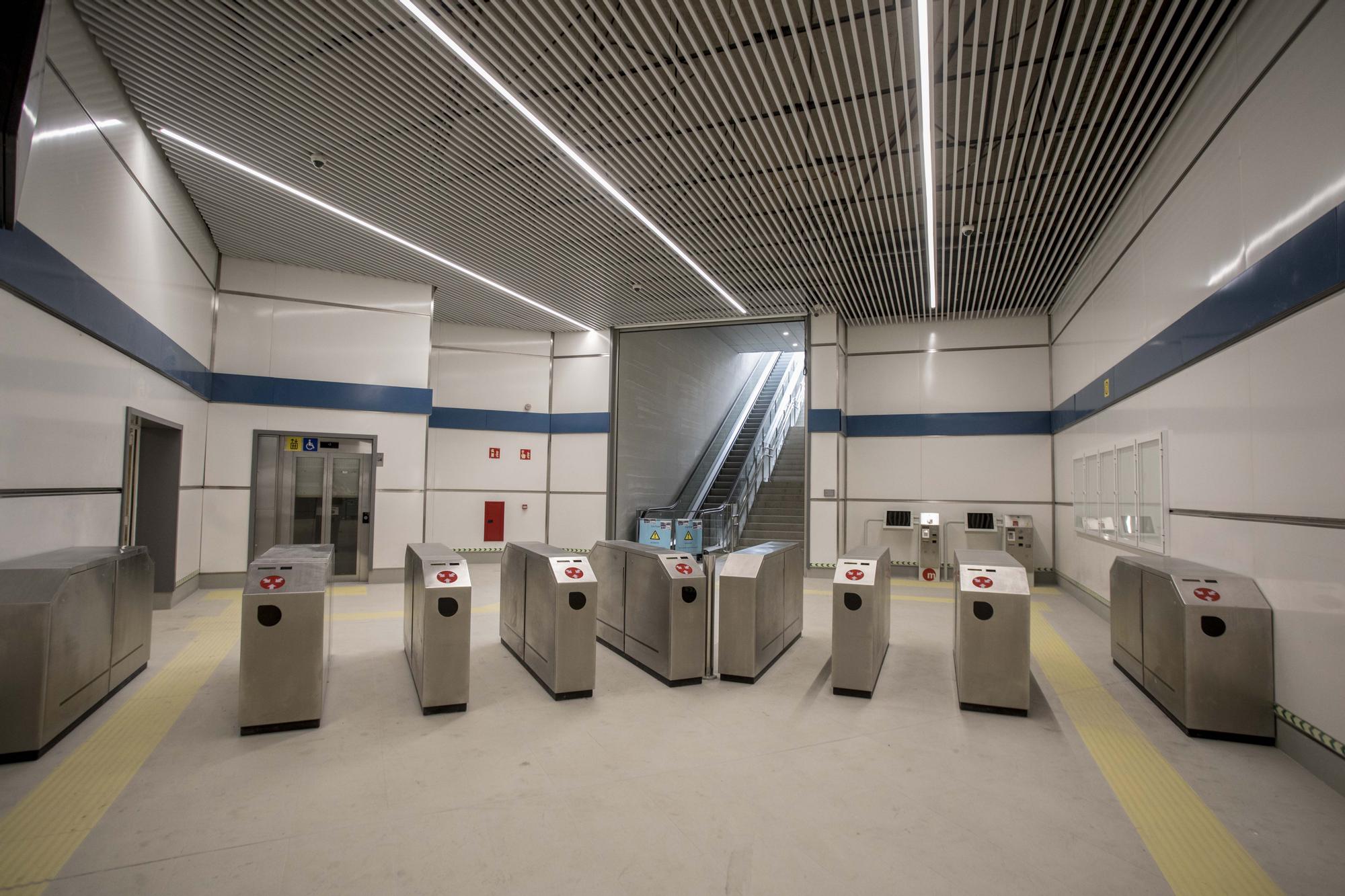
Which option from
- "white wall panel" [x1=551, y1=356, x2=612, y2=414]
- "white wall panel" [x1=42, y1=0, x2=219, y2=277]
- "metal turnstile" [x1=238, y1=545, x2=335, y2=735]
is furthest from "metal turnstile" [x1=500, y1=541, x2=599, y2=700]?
"white wall panel" [x1=551, y1=356, x2=612, y2=414]

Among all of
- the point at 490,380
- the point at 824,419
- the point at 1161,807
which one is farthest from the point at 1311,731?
the point at 490,380

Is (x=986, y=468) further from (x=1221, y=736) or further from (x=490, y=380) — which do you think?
(x=490, y=380)

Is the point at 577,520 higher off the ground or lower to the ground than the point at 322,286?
lower

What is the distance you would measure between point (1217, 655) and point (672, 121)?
516 cm

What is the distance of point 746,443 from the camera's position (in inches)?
656

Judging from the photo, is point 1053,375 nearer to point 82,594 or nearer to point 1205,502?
point 1205,502

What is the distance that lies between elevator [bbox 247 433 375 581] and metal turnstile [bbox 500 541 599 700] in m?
5.16

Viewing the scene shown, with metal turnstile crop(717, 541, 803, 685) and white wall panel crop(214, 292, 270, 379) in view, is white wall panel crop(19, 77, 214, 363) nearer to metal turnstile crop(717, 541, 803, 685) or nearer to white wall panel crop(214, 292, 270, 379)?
white wall panel crop(214, 292, 270, 379)

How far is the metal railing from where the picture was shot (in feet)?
43.3

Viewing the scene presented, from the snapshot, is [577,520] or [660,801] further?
[577,520]

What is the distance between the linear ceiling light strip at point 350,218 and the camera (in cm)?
Result: 607

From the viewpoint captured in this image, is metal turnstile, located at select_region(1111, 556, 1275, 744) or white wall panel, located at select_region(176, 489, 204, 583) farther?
white wall panel, located at select_region(176, 489, 204, 583)

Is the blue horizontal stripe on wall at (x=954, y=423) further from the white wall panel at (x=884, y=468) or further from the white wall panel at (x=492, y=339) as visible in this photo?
the white wall panel at (x=492, y=339)

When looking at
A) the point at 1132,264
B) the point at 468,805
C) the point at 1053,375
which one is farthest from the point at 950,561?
the point at 468,805
